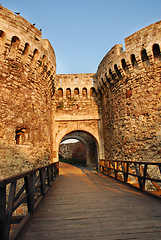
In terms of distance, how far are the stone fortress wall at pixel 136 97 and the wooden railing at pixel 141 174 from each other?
45 cm

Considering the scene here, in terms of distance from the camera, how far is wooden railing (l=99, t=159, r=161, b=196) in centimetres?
325

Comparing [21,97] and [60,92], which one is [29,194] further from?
[60,92]

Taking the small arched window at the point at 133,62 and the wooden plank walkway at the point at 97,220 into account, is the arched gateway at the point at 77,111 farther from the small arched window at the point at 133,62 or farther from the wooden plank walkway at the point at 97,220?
the wooden plank walkway at the point at 97,220

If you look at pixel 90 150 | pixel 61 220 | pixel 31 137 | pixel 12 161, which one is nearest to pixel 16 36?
pixel 31 137

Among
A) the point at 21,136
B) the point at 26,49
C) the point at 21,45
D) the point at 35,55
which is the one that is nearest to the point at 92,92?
the point at 35,55

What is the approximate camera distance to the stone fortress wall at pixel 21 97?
4.84 meters

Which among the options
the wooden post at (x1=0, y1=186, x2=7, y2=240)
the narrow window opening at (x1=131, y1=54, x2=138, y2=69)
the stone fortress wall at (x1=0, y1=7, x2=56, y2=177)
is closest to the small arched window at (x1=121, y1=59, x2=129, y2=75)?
the narrow window opening at (x1=131, y1=54, x2=138, y2=69)

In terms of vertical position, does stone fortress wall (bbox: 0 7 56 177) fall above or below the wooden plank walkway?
above

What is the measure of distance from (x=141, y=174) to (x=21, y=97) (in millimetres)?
4600

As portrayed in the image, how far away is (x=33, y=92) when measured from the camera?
6.10m

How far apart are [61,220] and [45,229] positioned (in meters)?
0.31

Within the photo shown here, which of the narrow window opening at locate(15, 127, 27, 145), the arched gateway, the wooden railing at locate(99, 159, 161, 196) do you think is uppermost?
the arched gateway

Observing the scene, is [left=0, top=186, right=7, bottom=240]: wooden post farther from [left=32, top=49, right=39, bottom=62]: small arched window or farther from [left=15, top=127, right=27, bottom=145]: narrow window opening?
[left=32, top=49, right=39, bottom=62]: small arched window

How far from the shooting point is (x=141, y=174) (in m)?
3.72
